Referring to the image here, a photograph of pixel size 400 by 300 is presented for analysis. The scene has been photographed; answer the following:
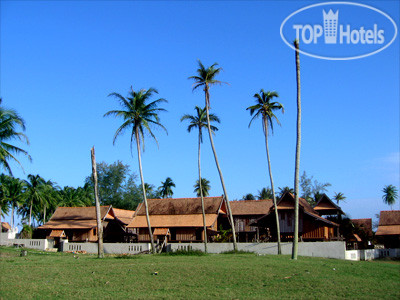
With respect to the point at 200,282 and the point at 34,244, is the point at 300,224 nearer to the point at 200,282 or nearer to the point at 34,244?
the point at 34,244

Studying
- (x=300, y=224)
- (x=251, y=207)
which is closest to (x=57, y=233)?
(x=251, y=207)

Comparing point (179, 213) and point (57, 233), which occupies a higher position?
point (179, 213)

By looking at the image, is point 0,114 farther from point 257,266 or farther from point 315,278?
point 315,278

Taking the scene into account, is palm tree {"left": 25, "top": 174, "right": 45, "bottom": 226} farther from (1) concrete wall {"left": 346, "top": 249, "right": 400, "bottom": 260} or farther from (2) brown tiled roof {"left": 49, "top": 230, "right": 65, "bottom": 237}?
(1) concrete wall {"left": 346, "top": 249, "right": 400, "bottom": 260}

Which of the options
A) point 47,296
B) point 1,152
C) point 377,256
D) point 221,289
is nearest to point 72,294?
point 47,296

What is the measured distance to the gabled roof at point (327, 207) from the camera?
163 ft

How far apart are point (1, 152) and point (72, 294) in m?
19.7

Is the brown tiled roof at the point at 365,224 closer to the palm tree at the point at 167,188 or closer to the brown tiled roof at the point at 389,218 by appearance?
the brown tiled roof at the point at 389,218

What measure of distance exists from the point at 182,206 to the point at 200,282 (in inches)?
1498

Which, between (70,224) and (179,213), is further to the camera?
(70,224)

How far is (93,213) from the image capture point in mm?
56219

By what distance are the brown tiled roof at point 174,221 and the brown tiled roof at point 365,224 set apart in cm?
1769

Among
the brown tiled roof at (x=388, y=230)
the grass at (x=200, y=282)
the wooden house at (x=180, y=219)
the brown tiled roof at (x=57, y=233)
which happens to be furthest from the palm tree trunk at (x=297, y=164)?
the brown tiled roof at (x=57, y=233)

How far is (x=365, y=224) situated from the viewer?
2189 inches
